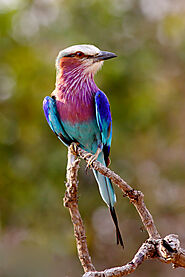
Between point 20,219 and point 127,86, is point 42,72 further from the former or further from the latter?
point 20,219

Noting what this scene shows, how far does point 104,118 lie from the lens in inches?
131

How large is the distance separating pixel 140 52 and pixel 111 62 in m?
1.48

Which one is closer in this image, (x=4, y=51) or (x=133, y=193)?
(x=133, y=193)

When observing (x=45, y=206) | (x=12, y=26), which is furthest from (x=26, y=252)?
(x=12, y=26)

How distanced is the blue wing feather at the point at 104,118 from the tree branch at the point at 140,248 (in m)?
0.81

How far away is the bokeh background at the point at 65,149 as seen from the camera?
8.32 meters

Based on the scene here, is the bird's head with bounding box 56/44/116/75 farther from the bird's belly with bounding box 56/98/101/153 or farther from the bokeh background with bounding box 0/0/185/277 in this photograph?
the bokeh background with bounding box 0/0/185/277

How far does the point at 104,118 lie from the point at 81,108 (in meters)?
0.18

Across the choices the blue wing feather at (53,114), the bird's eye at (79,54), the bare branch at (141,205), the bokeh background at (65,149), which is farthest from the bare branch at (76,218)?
the bokeh background at (65,149)

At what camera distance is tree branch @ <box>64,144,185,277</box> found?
6.15 ft

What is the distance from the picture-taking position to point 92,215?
8578 millimetres

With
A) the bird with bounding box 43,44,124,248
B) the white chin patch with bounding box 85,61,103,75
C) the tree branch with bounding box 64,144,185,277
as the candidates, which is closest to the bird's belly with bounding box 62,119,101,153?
the bird with bounding box 43,44,124,248

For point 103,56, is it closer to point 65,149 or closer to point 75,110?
point 75,110

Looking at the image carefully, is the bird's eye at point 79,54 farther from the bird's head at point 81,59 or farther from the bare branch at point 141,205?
the bare branch at point 141,205
